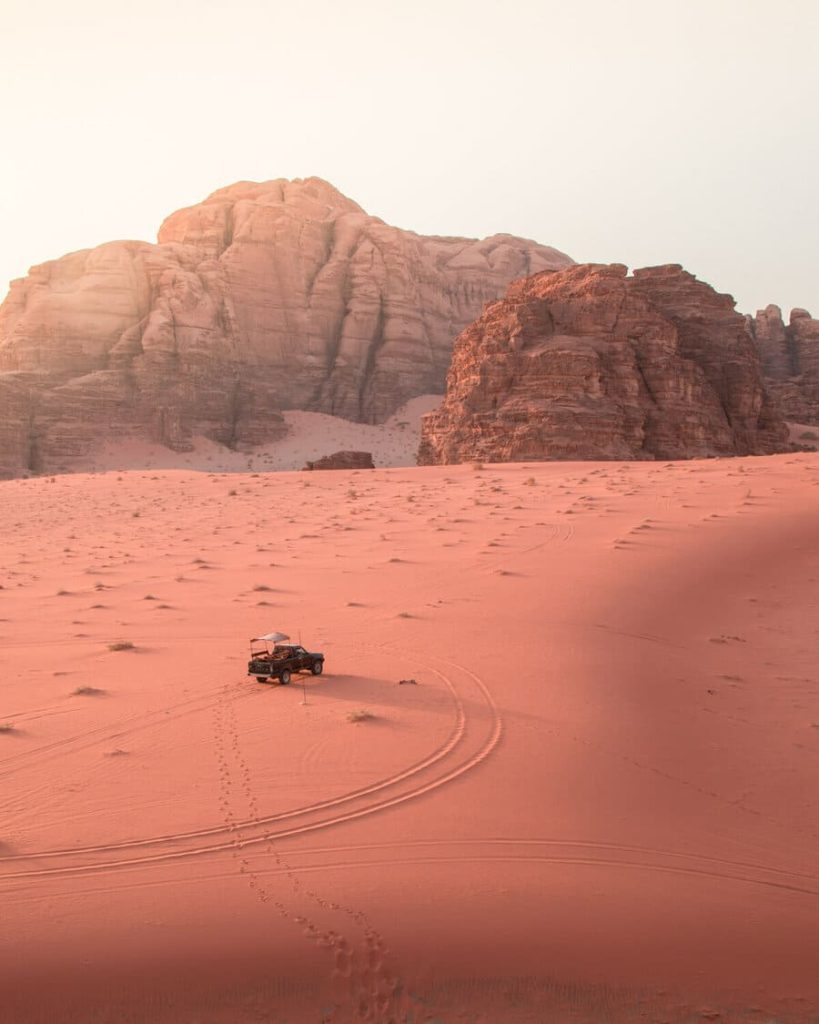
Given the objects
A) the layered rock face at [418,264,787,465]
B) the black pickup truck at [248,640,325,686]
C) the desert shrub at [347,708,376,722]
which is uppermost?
the layered rock face at [418,264,787,465]

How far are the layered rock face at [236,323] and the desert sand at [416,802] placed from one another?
47.8 metres

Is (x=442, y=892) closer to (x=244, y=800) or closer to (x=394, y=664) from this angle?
(x=244, y=800)

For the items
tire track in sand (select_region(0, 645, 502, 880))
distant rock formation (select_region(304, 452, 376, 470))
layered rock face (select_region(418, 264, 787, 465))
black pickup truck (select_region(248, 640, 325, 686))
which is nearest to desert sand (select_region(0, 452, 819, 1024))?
tire track in sand (select_region(0, 645, 502, 880))

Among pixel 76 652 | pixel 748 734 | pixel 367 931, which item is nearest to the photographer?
pixel 367 931

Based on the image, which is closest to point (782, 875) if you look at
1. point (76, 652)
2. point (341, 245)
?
point (76, 652)

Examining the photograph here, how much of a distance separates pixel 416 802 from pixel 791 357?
6800cm

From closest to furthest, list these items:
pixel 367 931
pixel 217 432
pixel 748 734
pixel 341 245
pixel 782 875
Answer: pixel 367 931 → pixel 782 875 → pixel 748 734 → pixel 217 432 → pixel 341 245

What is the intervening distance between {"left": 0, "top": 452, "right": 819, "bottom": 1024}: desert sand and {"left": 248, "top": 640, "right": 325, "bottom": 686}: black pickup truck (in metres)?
0.14

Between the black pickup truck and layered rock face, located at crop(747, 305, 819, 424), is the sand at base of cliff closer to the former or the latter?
layered rock face, located at crop(747, 305, 819, 424)

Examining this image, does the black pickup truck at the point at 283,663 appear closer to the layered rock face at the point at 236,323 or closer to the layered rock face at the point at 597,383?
the layered rock face at the point at 597,383

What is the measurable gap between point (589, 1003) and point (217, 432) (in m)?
59.8

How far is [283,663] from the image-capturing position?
24.7 ft

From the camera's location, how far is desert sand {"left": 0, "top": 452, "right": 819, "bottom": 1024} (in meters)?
3.91

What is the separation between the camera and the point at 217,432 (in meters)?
61.5
